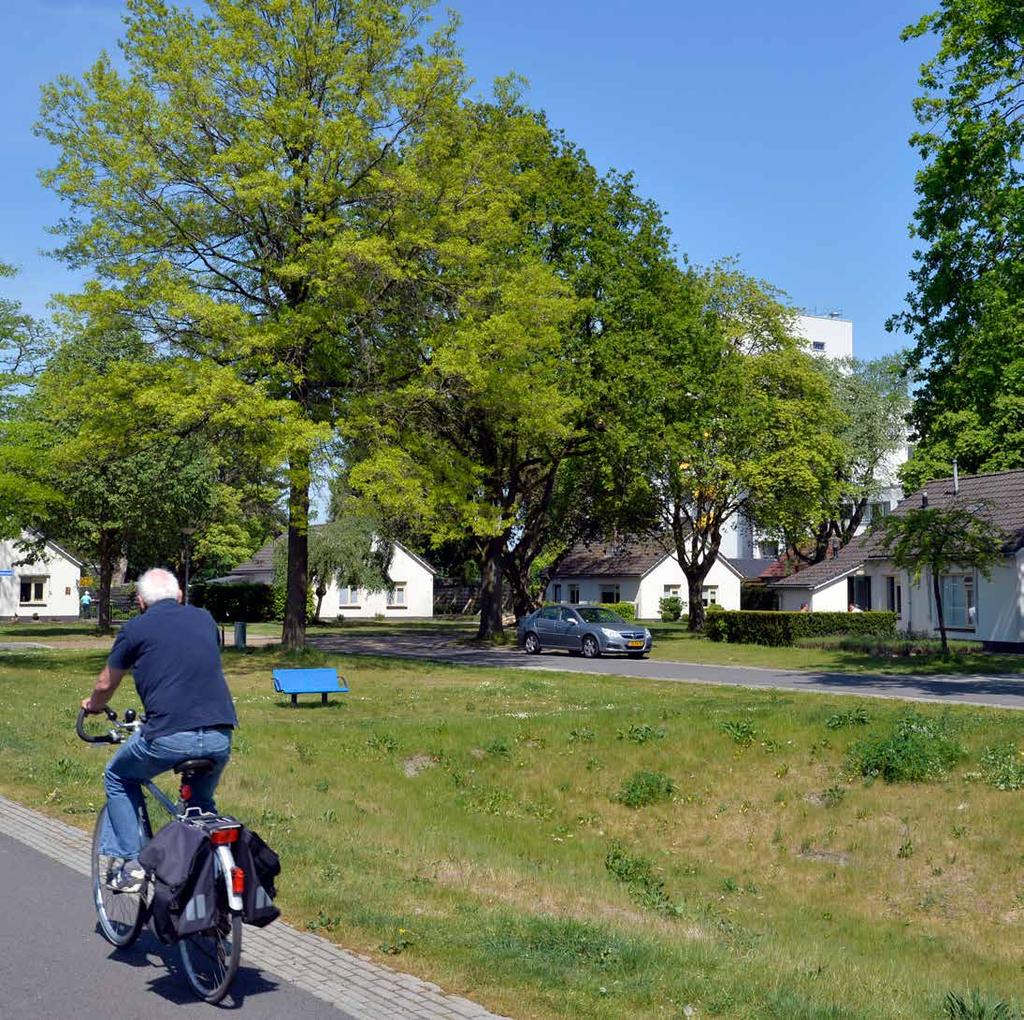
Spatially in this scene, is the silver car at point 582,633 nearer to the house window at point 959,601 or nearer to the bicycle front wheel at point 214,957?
the house window at point 959,601

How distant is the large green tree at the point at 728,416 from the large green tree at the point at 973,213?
39.2 feet

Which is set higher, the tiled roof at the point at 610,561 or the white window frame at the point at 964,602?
the tiled roof at the point at 610,561

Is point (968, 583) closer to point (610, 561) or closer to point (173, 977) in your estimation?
point (173, 977)

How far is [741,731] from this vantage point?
18578mm

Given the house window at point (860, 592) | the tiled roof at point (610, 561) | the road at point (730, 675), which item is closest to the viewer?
the road at point (730, 675)

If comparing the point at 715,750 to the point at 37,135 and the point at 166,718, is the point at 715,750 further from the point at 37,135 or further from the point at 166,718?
the point at 37,135

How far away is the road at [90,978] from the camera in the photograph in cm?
591

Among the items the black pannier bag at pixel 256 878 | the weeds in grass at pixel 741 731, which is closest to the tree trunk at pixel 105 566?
the weeds in grass at pixel 741 731

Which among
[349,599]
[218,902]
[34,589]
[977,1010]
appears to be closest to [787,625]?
[977,1010]

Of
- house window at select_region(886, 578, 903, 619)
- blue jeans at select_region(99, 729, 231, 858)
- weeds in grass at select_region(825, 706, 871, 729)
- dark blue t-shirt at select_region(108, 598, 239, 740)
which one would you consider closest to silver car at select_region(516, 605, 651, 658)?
house window at select_region(886, 578, 903, 619)

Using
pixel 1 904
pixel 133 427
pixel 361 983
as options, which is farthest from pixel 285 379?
pixel 361 983

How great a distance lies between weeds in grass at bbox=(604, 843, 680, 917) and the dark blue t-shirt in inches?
235

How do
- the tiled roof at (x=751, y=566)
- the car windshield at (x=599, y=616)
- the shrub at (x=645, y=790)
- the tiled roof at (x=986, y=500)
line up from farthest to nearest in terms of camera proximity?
the tiled roof at (x=751, y=566), the tiled roof at (x=986, y=500), the car windshield at (x=599, y=616), the shrub at (x=645, y=790)

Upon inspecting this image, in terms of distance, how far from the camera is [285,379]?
29.7 metres
